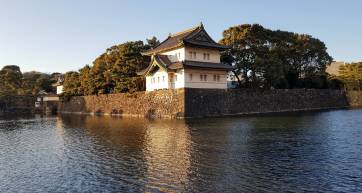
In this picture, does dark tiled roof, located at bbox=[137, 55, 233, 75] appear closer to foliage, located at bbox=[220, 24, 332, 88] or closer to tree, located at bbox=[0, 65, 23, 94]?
foliage, located at bbox=[220, 24, 332, 88]

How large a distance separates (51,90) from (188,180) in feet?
302

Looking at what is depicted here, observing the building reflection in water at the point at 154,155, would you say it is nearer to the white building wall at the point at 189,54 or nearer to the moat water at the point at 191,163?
the moat water at the point at 191,163

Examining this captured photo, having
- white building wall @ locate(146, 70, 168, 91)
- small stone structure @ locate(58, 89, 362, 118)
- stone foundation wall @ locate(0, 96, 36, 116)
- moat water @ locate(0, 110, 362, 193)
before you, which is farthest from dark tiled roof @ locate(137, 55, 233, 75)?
stone foundation wall @ locate(0, 96, 36, 116)

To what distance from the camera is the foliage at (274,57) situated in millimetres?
47275

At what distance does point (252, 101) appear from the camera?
152ft

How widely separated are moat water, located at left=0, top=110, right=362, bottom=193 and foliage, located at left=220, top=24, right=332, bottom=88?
81.1 ft

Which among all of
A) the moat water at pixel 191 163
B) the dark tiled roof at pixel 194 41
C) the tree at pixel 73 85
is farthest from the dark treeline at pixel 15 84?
the moat water at pixel 191 163

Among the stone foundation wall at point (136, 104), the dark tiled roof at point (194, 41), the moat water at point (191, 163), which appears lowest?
the moat water at point (191, 163)

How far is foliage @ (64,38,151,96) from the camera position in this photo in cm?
5131

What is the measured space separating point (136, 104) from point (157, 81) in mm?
5499

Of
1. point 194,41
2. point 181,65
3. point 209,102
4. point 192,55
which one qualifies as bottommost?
point 209,102

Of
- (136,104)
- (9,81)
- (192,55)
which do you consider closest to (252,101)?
(192,55)

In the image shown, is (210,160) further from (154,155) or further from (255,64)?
(255,64)

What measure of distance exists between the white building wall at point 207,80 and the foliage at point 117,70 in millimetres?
11299
